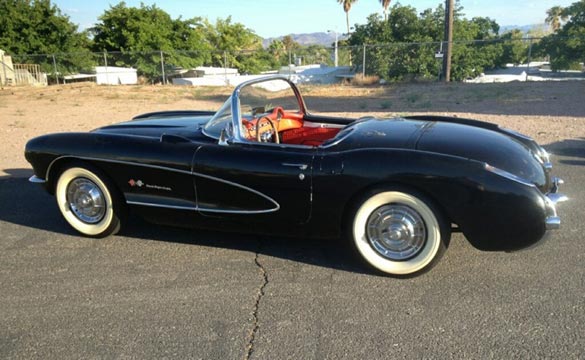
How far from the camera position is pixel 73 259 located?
376 cm

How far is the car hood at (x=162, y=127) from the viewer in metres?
4.00

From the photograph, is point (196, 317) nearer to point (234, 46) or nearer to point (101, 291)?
point (101, 291)

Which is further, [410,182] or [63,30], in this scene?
[63,30]

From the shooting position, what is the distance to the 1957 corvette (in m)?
3.04

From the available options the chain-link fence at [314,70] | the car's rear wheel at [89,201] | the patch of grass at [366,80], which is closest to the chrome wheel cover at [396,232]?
the car's rear wheel at [89,201]

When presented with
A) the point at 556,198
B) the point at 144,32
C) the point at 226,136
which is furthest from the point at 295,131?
the point at 144,32

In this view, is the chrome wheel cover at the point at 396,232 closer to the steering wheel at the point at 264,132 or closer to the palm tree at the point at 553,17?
the steering wheel at the point at 264,132

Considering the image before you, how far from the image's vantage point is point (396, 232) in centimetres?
323

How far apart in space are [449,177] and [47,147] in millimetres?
3287

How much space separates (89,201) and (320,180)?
208cm

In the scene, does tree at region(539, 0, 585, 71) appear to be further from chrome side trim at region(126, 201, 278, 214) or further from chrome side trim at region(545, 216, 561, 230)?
chrome side trim at region(126, 201, 278, 214)

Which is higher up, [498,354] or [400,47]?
[400,47]

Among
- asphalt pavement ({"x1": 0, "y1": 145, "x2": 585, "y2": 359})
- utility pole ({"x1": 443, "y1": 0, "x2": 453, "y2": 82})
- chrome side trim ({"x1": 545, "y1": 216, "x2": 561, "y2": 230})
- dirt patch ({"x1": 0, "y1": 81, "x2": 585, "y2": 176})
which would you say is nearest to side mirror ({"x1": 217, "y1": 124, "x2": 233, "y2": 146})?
asphalt pavement ({"x1": 0, "y1": 145, "x2": 585, "y2": 359})

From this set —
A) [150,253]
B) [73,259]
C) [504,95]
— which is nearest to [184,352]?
[150,253]
